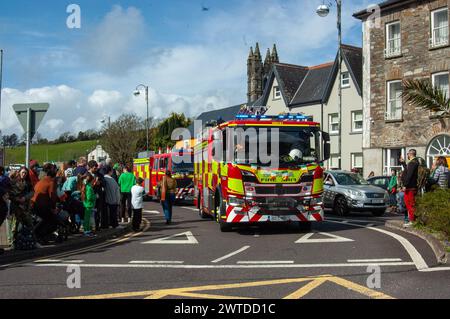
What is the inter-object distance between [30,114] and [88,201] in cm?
237

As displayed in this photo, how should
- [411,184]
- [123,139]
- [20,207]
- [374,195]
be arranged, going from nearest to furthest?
[20,207] < [411,184] < [374,195] < [123,139]

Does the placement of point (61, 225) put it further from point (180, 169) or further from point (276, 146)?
point (180, 169)

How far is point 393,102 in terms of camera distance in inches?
1173

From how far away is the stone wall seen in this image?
27.6 metres

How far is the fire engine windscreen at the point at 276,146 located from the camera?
13273mm

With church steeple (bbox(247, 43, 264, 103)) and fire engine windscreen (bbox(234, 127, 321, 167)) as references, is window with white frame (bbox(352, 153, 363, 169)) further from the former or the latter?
church steeple (bbox(247, 43, 264, 103))

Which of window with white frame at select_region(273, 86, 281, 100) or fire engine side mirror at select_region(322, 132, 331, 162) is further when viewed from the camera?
window with white frame at select_region(273, 86, 281, 100)

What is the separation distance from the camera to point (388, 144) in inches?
1182

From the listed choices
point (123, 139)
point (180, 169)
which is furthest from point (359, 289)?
point (123, 139)

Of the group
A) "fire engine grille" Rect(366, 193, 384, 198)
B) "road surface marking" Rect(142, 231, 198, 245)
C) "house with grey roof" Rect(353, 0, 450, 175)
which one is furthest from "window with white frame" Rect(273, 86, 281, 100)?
"road surface marking" Rect(142, 231, 198, 245)

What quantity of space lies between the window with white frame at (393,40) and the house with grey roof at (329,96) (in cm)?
563

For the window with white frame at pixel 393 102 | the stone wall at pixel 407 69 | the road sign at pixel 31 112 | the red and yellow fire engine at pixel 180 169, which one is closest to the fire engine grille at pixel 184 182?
the red and yellow fire engine at pixel 180 169

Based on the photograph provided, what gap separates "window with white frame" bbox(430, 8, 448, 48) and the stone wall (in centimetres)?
23

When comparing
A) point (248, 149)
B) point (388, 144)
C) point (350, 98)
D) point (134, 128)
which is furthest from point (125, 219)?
point (134, 128)
